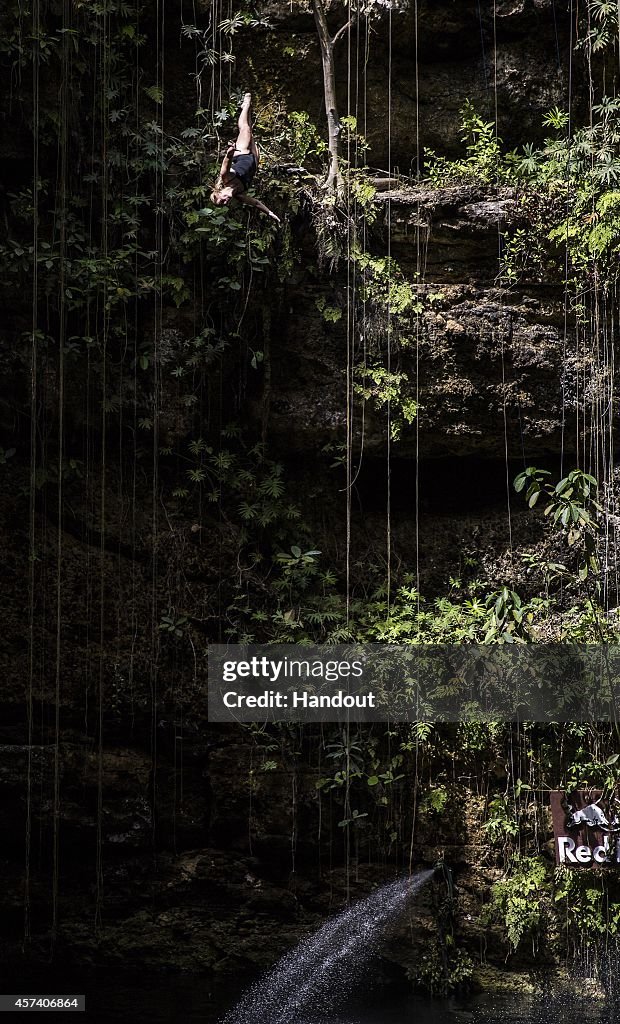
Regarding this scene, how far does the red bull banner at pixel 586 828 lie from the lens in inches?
209

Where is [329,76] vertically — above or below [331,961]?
above

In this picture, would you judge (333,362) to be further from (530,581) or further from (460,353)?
(530,581)

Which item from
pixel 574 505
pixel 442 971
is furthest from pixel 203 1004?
pixel 574 505

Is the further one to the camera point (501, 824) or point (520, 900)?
point (501, 824)

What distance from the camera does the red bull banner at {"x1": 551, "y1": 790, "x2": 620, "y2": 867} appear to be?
17.4 ft

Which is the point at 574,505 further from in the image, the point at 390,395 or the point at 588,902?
the point at 588,902

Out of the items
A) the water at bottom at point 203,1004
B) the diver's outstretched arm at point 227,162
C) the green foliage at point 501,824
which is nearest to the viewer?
the water at bottom at point 203,1004

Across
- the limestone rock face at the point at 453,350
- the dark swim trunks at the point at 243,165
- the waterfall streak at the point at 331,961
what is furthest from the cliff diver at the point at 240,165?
the waterfall streak at the point at 331,961

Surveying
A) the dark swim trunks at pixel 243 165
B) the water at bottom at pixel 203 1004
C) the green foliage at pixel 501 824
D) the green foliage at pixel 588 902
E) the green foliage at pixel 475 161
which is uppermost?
the green foliage at pixel 475 161

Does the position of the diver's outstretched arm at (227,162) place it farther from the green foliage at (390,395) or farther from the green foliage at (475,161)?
the green foliage at (475,161)

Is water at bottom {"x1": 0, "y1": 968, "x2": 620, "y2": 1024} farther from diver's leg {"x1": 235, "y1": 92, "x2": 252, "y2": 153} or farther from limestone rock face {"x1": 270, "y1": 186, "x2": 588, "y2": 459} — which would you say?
diver's leg {"x1": 235, "y1": 92, "x2": 252, "y2": 153}

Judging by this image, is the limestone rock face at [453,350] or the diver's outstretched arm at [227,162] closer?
the diver's outstretched arm at [227,162]

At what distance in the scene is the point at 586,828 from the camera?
5.37 metres

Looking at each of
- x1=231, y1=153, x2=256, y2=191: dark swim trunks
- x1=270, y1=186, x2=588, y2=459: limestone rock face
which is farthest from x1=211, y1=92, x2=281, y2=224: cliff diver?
x1=270, y1=186, x2=588, y2=459: limestone rock face
